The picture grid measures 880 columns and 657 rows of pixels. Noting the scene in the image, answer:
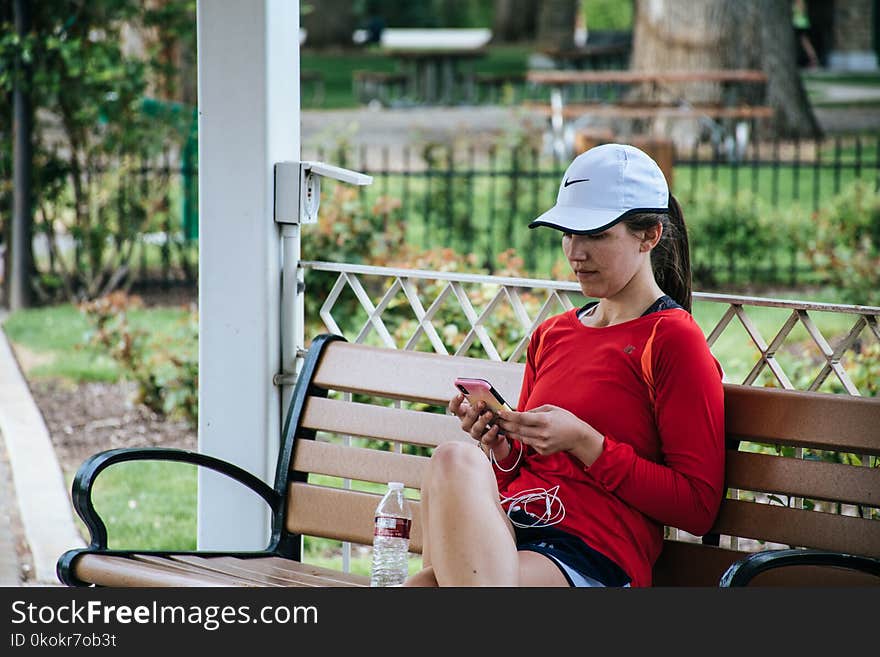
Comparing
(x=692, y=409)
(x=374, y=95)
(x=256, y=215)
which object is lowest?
(x=692, y=409)

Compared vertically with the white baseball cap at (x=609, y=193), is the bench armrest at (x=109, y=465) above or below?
below

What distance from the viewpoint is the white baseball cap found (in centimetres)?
304

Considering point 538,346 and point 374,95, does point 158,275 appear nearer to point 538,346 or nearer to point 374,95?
point 538,346

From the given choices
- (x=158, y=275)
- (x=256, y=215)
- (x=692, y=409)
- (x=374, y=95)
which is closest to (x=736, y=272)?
(x=158, y=275)

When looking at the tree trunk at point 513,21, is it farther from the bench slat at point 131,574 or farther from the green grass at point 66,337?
the bench slat at point 131,574

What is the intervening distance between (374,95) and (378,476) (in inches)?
792

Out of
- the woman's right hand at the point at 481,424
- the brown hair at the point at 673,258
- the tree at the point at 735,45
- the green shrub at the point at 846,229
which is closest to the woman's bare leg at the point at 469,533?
the woman's right hand at the point at 481,424

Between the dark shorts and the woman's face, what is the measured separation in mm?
572

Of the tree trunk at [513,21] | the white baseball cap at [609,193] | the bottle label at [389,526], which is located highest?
the tree trunk at [513,21]

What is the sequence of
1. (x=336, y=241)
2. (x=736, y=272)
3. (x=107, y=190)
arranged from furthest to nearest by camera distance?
(x=736, y=272) → (x=107, y=190) → (x=336, y=241)

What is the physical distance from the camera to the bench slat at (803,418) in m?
3.03

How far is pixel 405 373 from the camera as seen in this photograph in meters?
3.74

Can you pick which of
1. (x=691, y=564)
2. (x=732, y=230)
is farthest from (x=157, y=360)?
(x=732, y=230)

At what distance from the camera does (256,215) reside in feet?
13.0
